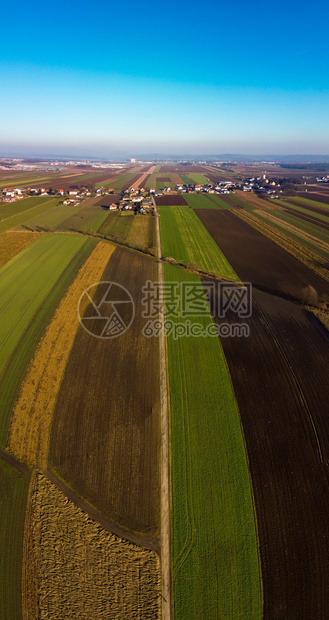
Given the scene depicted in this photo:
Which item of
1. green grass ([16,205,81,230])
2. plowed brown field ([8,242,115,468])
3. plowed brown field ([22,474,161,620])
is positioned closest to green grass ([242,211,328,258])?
plowed brown field ([8,242,115,468])

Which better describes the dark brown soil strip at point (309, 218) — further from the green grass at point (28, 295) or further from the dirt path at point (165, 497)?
the dirt path at point (165, 497)

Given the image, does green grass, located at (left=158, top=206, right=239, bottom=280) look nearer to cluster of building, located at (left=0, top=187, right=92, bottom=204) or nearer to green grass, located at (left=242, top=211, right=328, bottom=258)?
green grass, located at (left=242, top=211, right=328, bottom=258)

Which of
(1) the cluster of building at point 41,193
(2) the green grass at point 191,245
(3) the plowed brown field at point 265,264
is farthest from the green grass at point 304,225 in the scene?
(1) the cluster of building at point 41,193

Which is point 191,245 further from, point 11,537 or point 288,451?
point 11,537

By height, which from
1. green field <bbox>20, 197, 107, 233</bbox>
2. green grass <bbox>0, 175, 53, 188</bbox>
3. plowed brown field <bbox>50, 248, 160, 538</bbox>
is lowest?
plowed brown field <bbox>50, 248, 160, 538</bbox>

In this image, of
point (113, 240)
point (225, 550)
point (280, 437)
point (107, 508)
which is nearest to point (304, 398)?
point (280, 437)

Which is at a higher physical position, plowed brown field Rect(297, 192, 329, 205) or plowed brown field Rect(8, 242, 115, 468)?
plowed brown field Rect(297, 192, 329, 205)

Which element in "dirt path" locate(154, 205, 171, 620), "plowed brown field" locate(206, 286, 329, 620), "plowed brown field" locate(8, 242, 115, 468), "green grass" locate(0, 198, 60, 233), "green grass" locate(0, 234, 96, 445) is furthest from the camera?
"green grass" locate(0, 198, 60, 233)

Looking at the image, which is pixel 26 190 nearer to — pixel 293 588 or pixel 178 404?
pixel 178 404
